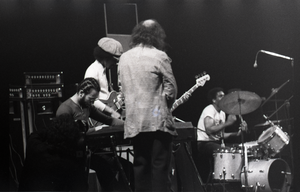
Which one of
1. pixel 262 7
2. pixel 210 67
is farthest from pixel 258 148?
pixel 262 7

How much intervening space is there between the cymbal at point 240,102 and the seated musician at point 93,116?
183 cm

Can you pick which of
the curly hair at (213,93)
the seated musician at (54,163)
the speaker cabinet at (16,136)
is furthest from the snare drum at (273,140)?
the speaker cabinet at (16,136)

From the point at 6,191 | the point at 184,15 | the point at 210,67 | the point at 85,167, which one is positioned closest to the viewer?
the point at 85,167

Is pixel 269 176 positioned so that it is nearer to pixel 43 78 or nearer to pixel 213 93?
pixel 213 93

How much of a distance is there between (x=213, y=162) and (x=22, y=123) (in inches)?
111

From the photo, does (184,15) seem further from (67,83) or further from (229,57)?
(67,83)

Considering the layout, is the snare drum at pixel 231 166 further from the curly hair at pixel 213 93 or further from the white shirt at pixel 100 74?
the white shirt at pixel 100 74

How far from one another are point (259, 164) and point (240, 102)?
93cm

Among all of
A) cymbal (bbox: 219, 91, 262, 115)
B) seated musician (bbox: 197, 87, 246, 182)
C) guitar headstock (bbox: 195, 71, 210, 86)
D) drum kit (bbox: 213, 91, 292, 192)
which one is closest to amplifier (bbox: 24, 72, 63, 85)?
guitar headstock (bbox: 195, 71, 210, 86)

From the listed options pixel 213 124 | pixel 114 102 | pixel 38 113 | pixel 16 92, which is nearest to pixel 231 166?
pixel 213 124

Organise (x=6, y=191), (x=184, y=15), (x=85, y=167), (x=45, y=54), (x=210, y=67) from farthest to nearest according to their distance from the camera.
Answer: (x=210, y=67) < (x=184, y=15) < (x=45, y=54) < (x=6, y=191) < (x=85, y=167)

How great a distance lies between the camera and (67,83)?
16.1 ft

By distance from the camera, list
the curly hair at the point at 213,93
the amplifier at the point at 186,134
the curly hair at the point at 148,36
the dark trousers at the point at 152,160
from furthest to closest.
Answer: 1. the curly hair at the point at 213,93
2. the amplifier at the point at 186,134
3. the curly hair at the point at 148,36
4. the dark trousers at the point at 152,160

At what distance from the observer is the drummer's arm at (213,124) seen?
608 cm
